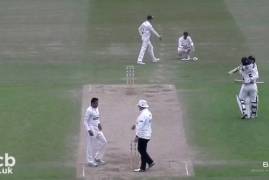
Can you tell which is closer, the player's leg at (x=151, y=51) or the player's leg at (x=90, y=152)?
the player's leg at (x=90, y=152)

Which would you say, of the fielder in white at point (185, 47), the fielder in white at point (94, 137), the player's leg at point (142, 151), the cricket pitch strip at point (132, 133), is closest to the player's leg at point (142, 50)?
the fielder in white at point (185, 47)

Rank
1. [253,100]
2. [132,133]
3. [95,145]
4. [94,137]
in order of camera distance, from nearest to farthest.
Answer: [94,137]
[95,145]
[132,133]
[253,100]

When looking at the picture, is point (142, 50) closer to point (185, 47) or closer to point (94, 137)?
point (185, 47)

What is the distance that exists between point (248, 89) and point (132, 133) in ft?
12.8

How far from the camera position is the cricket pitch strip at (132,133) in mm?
22781

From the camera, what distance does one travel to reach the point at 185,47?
3500cm

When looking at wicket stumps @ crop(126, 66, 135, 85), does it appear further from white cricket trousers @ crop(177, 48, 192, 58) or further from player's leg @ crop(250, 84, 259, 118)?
player's leg @ crop(250, 84, 259, 118)

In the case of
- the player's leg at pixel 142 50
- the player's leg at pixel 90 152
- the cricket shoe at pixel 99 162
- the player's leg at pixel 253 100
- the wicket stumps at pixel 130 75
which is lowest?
the cricket shoe at pixel 99 162

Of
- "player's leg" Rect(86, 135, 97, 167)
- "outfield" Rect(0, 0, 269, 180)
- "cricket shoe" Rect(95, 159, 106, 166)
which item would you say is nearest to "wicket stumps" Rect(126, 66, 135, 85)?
"outfield" Rect(0, 0, 269, 180)

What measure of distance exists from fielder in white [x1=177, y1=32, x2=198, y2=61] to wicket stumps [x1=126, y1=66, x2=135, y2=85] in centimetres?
276

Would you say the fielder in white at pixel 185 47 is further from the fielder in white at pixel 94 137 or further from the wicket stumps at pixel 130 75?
the fielder in white at pixel 94 137

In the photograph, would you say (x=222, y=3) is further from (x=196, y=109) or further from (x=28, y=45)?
(x=196, y=109)

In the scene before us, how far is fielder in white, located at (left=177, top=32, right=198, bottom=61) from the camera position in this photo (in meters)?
34.7

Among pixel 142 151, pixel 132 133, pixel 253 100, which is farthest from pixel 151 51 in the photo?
pixel 142 151
